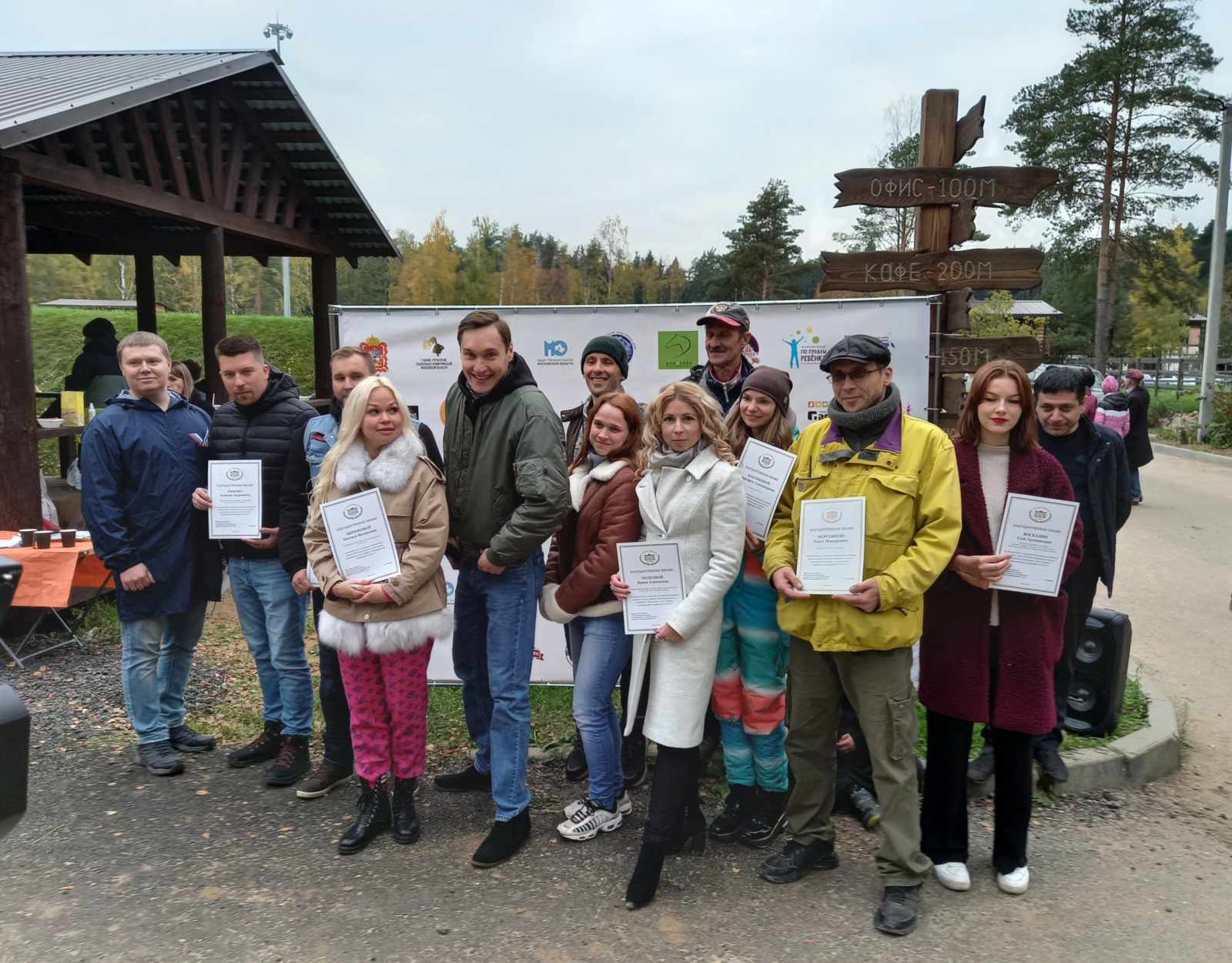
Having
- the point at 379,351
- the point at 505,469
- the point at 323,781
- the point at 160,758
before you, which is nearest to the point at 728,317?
the point at 505,469

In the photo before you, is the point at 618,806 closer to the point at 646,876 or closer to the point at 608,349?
the point at 646,876

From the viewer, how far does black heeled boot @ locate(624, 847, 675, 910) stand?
3.27 m

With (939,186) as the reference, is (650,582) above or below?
below

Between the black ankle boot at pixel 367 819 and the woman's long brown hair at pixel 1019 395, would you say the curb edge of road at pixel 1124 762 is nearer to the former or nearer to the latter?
the woman's long brown hair at pixel 1019 395

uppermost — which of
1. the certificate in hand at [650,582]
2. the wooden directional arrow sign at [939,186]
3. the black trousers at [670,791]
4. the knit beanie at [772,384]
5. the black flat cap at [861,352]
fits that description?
the wooden directional arrow sign at [939,186]

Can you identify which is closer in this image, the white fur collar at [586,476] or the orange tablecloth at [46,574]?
the white fur collar at [586,476]

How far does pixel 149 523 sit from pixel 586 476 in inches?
91.9

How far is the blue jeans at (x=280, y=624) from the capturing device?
438 centimetres

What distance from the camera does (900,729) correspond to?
3191 millimetres

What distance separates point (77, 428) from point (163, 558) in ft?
16.9

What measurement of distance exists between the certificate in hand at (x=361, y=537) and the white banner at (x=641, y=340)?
174 cm

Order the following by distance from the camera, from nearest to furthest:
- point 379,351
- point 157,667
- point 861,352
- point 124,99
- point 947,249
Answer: point 861,352, point 157,667, point 379,351, point 947,249, point 124,99

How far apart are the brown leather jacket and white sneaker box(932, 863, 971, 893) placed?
5.19 feet

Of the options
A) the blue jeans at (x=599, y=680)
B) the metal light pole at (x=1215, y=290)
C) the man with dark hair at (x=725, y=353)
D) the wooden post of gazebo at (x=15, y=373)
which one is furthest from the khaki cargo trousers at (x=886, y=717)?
the metal light pole at (x=1215, y=290)
